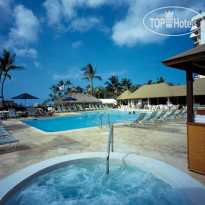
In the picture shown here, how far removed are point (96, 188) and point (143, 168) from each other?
1.11 metres

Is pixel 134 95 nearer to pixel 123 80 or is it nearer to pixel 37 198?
pixel 123 80

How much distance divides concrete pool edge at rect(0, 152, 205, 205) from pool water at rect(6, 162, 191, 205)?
13 cm

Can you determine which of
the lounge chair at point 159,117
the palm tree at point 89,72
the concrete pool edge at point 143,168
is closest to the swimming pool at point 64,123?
the lounge chair at point 159,117

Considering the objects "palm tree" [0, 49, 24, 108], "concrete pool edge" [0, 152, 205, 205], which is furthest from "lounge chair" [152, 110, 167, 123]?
"palm tree" [0, 49, 24, 108]

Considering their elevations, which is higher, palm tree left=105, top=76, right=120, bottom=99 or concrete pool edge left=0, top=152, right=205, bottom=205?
palm tree left=105, top=76, right=120, bottom=99

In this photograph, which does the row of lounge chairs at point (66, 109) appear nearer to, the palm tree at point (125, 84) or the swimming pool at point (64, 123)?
the swimming pool at point (64, 123)

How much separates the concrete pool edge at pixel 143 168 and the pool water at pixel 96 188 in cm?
13

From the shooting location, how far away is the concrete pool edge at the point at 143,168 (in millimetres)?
2146

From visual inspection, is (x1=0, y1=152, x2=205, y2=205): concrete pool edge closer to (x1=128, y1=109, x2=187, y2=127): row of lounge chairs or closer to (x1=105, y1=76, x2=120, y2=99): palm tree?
(x1=128, y1=109, x2=187, y2=127): row of lounge chairs

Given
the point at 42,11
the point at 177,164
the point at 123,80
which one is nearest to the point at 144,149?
the point at 177,164

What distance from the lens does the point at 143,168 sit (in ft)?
10.8

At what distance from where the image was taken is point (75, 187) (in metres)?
3.21

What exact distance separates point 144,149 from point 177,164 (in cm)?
115

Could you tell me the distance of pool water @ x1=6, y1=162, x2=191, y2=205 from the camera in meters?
2.69
